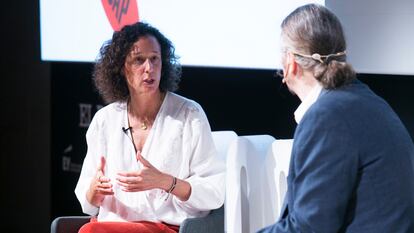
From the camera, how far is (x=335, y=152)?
65.2 inches

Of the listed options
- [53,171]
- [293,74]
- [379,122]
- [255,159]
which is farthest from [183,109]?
[53,171]

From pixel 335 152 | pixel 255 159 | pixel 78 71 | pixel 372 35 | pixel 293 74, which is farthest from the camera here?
pixel 78 71

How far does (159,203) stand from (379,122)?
47.2 inches

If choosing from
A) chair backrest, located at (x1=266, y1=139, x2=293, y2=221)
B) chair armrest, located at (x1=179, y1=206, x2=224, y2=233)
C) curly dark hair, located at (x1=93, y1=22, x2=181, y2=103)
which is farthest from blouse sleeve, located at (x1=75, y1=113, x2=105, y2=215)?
chair backrest, located at (x1=266, y1=139, x2=293, y2=221)

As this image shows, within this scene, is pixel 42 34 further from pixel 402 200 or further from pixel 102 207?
pixel 402 200

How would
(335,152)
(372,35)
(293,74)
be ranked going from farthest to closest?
(372,35), (293,74), (335,152)

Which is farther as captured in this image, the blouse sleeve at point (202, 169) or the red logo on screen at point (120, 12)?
the red logo on screen at point (120, 12)

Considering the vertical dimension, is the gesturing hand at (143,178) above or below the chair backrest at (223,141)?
below

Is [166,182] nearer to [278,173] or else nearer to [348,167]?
[278,173]

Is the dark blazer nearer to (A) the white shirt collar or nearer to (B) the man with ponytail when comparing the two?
(B) the man with ponytail

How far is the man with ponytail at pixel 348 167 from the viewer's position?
1659 millimetres

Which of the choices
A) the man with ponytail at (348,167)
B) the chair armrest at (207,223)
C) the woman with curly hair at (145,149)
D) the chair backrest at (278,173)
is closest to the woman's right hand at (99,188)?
the woman with curly hair at (145,149)

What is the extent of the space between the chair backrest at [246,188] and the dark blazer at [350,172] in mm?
718

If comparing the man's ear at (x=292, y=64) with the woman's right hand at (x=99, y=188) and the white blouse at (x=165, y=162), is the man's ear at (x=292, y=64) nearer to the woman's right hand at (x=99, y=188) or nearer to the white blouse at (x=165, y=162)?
the white blouse at (x=165, y=162)
